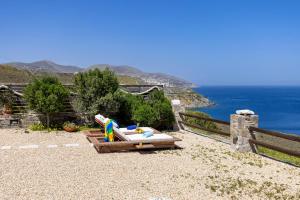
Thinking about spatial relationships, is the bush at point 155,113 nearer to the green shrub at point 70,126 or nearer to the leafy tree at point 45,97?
the green shrub at point 70,126

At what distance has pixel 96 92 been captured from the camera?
13734mm

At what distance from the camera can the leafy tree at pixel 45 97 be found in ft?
42.5

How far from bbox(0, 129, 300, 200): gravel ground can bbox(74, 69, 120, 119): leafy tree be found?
337 cm

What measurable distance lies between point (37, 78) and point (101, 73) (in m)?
2.74

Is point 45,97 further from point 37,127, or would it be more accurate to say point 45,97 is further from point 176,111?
point 176,111

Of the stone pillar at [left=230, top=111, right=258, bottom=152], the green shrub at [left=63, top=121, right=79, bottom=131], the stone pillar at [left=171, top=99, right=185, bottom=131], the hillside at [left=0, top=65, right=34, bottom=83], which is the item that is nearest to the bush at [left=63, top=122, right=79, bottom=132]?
the green shrub at [left=63, top=121, right=79, bottom=131]

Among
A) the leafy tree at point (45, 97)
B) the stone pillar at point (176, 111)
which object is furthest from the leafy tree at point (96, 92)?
the stone pillar at point (176, 111)

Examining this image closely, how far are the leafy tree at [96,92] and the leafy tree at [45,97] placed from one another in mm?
722

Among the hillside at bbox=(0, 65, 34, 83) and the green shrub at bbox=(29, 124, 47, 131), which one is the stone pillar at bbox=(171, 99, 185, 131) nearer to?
the green shrub at bbox=(29, 124, 47, 131)

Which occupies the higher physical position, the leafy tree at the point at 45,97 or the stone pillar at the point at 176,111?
the leafy tree at the point at 45,97

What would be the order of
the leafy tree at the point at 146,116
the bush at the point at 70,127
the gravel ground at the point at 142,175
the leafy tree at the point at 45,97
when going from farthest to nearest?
the leafy tree at the point at 146,116 → the bush at the point at 70,127 → the leafy tree at the point at 45,97 → the gravel ground at the point at 142,175

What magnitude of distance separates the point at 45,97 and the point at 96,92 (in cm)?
207

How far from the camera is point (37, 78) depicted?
13938mm

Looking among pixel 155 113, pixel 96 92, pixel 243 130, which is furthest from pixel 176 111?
pixel 243 130
